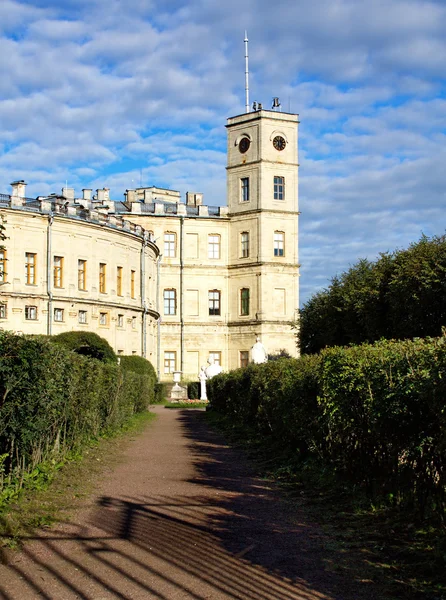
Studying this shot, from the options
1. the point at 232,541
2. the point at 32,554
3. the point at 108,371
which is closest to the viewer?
the point at 32,554

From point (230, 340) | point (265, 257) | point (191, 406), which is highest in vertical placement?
point (265, 257)

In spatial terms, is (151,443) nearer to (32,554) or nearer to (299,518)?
(299,518)

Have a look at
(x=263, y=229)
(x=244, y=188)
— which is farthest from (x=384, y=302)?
(x=244, y=188)

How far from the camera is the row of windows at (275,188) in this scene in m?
73.2

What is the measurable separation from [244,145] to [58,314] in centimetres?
2828

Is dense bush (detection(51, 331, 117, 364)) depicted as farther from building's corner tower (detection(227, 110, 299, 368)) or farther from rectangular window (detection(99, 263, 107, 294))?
building's corner tower (detection(227, 110, 299, 368))

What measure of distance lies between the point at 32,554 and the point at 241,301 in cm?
6796

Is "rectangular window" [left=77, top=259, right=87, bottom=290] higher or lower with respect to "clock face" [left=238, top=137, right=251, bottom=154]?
lower

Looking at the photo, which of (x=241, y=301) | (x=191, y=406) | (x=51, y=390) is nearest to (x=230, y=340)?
(x=241, y=301)

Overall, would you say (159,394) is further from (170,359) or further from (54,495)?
(54,495)

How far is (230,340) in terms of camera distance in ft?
246

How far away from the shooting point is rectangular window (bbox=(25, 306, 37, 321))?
5272cm

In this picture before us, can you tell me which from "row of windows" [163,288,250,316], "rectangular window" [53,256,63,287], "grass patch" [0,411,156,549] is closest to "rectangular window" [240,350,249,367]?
"row of windows" [163,288,250,316]

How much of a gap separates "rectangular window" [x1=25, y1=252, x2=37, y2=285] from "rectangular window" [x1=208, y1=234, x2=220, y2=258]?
982 inches
